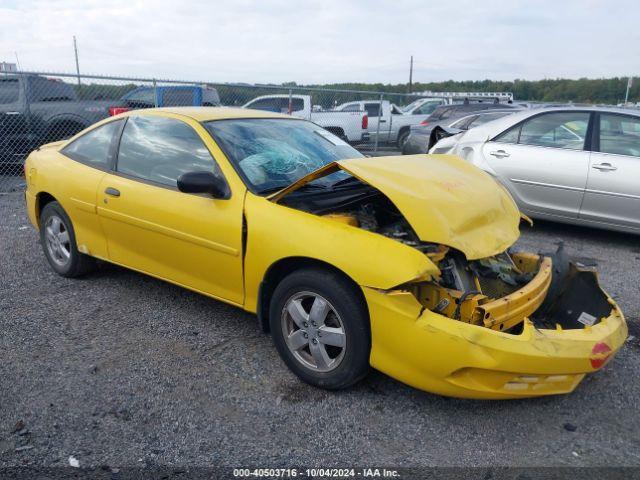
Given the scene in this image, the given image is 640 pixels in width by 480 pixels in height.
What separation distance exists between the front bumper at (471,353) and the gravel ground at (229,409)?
0.74 feet

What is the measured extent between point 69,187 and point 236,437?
2.69 metres

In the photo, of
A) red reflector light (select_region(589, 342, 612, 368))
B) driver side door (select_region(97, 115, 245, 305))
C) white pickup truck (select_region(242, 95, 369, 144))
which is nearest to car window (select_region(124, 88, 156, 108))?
white pickup truck (select_region(242, 95, 369, 144))

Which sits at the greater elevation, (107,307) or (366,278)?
(366,278)

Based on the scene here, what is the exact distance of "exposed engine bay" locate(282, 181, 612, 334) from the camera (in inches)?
108

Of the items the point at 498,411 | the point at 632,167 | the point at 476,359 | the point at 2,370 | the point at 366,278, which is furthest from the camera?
the point at 632,167

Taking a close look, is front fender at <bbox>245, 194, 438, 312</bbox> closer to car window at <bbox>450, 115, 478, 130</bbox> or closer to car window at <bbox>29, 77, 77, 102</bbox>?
car window at <bbox>450, 115, 478, 130</bbox>

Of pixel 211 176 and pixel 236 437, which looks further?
pixel 211 176

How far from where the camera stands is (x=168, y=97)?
11062 mm

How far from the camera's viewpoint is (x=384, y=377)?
321 centimetres

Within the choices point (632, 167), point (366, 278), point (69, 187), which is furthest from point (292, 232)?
point (632, 167)

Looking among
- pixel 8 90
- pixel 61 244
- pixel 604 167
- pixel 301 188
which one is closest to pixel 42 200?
pixel 61 244

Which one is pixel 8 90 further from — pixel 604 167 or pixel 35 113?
pixel 604 167

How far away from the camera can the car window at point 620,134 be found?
575 centimetres

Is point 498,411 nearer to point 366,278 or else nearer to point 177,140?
point 366,278
